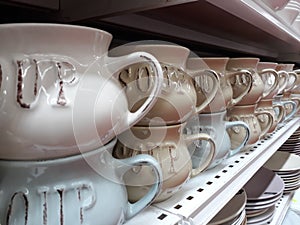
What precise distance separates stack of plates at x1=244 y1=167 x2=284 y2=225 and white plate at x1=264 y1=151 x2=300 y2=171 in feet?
0.57

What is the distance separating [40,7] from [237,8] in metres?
0.35

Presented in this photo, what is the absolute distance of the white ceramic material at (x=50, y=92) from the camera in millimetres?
217

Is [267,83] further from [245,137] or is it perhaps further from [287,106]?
[287,106]

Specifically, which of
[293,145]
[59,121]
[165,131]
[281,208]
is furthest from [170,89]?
[293,145]

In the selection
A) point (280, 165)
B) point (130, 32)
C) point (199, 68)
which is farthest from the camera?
point (280, 165)

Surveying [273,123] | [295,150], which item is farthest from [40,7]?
[295,150]

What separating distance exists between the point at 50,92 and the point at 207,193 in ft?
0.99

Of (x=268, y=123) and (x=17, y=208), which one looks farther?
(x=268, y=123)

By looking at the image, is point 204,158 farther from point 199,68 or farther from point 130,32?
point 130,32

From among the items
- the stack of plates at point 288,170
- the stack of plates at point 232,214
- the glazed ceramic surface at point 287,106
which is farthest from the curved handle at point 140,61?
the stack of plates at point 288,170

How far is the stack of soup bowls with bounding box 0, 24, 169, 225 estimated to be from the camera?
218 mm

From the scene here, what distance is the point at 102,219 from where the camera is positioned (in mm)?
268

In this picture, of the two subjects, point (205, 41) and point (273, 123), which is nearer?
point (273, 123)

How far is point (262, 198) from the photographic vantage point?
90 centimetres
